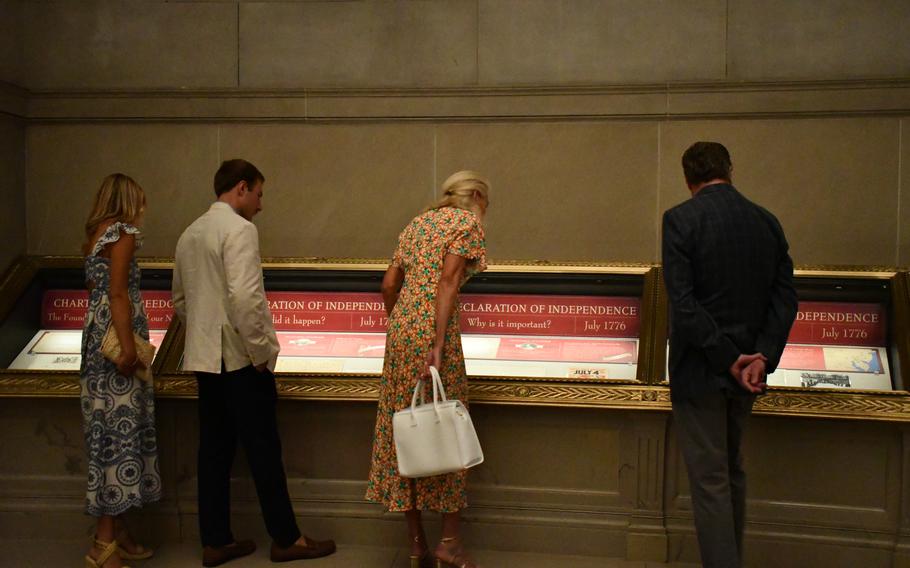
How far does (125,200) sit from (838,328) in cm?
337

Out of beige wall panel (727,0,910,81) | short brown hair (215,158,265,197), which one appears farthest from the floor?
beige wall panel (727,0,910,81)

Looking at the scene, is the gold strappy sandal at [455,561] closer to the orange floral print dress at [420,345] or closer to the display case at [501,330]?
the orange floral print dress at [420,345]

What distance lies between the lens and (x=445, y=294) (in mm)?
3396

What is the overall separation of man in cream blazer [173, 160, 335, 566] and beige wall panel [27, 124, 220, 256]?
1.22m

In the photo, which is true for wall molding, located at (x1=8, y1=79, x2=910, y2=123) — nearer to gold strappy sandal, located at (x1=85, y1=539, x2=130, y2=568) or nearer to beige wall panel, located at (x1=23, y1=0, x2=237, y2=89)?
beige wall panel, located at (x1=23, y1=0, x2=237, y2=89)

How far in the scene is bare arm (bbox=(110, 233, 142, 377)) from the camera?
354 centimetres

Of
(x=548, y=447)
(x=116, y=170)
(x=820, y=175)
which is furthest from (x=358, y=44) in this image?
(x=820, y=175)

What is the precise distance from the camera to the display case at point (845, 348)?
3.59 m

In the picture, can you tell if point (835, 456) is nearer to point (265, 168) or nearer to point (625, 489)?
point (625, 489)

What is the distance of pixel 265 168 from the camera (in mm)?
4879

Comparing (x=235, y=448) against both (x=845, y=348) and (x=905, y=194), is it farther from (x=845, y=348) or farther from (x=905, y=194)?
(x=905, y=194)

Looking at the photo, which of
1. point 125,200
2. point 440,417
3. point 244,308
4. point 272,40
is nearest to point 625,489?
point 440,417

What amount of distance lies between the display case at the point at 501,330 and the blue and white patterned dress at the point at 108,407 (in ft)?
1.22

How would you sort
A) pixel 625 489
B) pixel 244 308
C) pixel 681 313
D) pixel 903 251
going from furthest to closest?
pixel 903 251 → pixel 625 489 → pixel 244 308 → pixel 681 313
